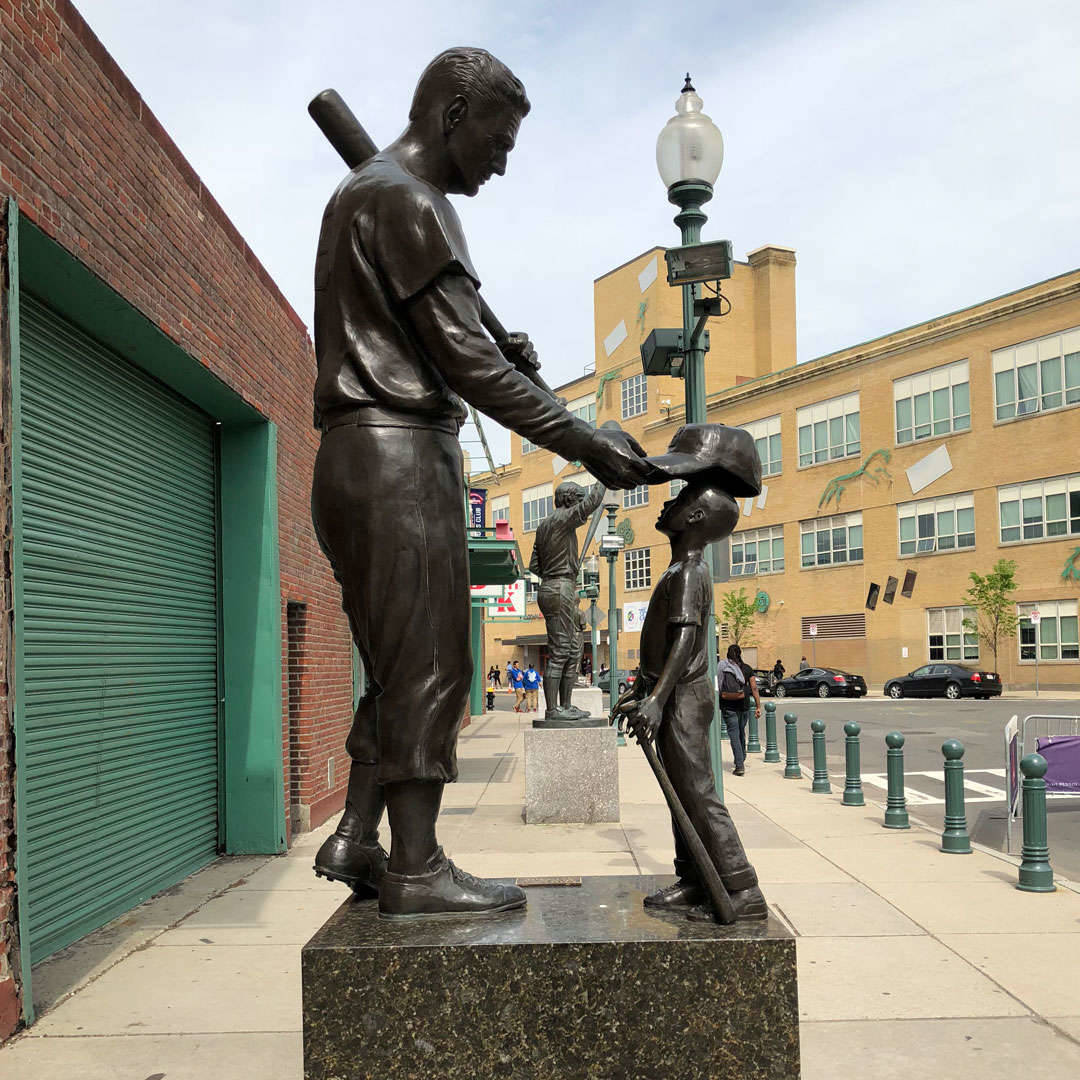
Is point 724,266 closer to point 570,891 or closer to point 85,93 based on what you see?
point 85,93

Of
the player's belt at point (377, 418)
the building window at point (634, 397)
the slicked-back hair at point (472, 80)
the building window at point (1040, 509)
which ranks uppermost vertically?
the building window at point (634, 397)

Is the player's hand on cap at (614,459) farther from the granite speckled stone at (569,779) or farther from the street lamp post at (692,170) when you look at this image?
the granite speckled stone at (569,779)

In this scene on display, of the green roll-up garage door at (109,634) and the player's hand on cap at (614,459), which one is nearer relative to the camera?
the player's hand on cap at (614,459)

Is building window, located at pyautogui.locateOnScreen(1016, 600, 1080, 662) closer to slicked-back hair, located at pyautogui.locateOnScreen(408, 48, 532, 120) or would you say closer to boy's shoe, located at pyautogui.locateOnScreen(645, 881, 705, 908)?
boy's shoe, located at pyautogui.locateOnScreen(645, 881, 705, 908)

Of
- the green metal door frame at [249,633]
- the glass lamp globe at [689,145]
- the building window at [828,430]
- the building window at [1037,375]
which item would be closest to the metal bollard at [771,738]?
the green metal door frame at [249,633]

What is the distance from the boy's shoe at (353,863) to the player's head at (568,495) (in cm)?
863

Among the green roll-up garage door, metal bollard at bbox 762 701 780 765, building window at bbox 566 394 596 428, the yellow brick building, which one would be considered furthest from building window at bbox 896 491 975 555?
the green roll-up garage door

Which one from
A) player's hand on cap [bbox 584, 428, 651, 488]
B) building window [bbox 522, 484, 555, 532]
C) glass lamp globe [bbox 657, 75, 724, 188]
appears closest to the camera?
player's hand on cap [bbox 584, 428, 651, 488]

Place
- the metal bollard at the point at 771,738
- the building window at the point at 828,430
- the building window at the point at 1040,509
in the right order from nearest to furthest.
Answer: the metal bollard at the point at 771,738, the building window at the point at 1040,509, the building window at the point at 828,430

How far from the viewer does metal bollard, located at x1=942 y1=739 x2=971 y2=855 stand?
9.36 m

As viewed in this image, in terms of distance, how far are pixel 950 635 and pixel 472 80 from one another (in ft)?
151

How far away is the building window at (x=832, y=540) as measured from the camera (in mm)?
50969

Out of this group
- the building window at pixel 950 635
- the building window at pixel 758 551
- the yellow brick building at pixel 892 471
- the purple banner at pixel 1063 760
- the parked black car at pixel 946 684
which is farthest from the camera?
the building window at pixel 758 551

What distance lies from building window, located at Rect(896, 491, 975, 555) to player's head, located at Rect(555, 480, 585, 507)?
36567 millimetres
